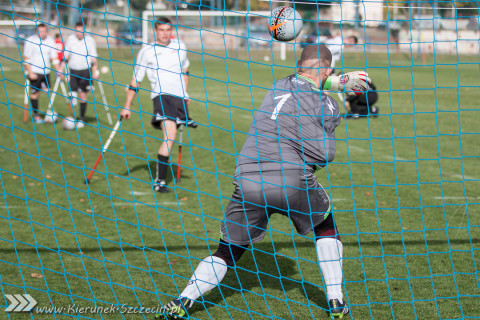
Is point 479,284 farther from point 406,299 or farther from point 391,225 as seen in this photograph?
point 391,225

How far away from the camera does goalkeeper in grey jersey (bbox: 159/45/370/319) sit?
3.82m

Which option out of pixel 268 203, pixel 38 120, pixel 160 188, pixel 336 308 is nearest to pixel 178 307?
pixel 268 203

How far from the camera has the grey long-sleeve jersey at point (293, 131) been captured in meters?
3.84

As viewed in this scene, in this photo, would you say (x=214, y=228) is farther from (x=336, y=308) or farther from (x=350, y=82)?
(x=350, y=82)

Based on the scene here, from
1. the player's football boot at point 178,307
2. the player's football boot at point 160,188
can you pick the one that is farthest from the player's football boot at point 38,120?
the player's football boot at point 178,307

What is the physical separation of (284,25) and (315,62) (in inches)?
18.3

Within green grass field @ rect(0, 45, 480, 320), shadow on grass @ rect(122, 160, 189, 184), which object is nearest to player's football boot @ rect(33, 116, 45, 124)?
green grass field @ rect(0, 45, 480, 320)

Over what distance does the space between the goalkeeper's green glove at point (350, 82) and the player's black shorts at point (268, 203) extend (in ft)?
2.07

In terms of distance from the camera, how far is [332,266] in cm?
404

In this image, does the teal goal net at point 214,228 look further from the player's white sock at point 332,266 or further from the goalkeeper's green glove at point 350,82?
the goalkeeper's green glove at point 350,82

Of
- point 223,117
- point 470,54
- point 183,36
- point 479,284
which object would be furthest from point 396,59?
point 479,284

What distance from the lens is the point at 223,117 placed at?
13211 mm

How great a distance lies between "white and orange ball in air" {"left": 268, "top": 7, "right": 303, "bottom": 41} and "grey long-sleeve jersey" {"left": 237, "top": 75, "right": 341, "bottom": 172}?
449mm

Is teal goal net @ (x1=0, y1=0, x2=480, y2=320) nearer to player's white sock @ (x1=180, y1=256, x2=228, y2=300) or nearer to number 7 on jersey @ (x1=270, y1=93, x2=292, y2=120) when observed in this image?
player's white sock @ (x1=180, y1=256, x2=228, y2=300)
